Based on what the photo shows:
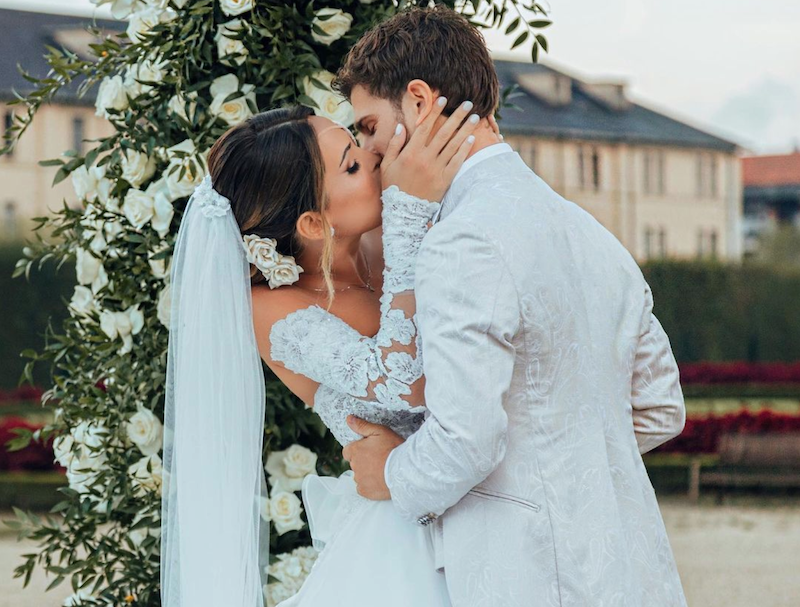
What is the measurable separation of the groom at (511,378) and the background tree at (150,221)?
0.69m

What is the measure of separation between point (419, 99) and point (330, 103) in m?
0.77

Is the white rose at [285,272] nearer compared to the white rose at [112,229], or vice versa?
the white rose at [285,272]

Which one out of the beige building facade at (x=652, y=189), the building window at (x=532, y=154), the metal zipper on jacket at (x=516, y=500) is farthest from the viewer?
the beige building facade at (x=652, y=189)

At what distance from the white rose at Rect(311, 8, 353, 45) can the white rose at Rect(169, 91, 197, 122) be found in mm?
365

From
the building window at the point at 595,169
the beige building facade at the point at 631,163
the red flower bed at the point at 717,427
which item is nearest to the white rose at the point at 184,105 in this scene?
the red flower bed at the point at 717,427

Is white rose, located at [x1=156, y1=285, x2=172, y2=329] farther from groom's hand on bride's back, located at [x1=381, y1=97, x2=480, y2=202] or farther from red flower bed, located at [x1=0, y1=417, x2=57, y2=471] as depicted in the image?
red flower bed, located at [x1=0, y1=417, x2=57, y2=471]

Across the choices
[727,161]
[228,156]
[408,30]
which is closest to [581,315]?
[408,30]

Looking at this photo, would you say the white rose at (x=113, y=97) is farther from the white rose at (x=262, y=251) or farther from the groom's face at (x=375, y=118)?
the groom's face at (x=375, y=118)

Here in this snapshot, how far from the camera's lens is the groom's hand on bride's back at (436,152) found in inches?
79.7

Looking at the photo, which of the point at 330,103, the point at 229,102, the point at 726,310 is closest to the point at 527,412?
the point at 330,103

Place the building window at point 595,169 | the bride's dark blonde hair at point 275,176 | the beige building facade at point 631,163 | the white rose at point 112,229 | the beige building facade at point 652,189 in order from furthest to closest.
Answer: the building window at point 595,169
the beige building facade at point 631,163
the beige building facade at point 652,189
the white rose at point 112,229
the bride's dark blonde hair at point 275,176

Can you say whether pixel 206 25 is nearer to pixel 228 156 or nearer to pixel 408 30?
pixel 228 156

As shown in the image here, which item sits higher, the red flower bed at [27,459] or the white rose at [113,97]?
the white rose at [113,97]

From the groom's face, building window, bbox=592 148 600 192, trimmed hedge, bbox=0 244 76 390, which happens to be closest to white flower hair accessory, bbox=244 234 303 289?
the groom's face
